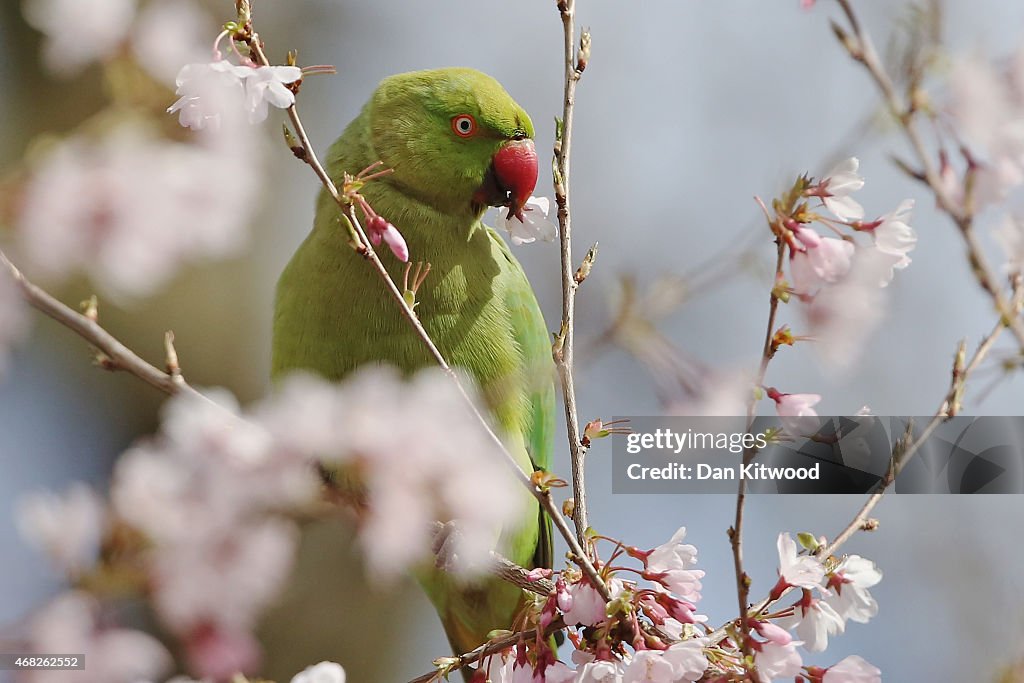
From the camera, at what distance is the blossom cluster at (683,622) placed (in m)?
0.99

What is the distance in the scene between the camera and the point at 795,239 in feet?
3.48

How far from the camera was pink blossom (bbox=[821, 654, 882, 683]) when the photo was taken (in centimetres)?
100

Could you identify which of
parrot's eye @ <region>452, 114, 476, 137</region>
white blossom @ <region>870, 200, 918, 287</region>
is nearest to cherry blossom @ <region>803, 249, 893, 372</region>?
white blossom @ <region>870, 200, 918, 287</region>

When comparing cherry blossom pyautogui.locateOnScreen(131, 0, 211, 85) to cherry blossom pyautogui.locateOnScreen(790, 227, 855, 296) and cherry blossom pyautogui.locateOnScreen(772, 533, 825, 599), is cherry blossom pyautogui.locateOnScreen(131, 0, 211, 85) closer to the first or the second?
cherry blossom pyautogui.locateOnScreen(790, 227, 855, 296)

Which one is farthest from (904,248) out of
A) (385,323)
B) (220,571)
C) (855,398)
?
(855,398)

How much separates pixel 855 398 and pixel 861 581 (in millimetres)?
2709

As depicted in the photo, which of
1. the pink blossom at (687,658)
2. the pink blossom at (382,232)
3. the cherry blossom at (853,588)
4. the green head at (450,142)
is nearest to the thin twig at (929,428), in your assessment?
the cherry blossom at (853,588)

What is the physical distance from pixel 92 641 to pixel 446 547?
2.85 ft

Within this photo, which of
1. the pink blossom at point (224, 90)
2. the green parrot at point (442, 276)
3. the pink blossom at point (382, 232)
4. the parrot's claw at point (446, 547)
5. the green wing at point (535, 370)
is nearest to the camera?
the pink blossom at point (224, 90)

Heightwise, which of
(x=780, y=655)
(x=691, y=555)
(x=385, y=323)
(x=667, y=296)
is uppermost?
(x=385, y=323)

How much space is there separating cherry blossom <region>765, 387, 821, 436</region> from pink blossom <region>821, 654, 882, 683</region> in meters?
0.27

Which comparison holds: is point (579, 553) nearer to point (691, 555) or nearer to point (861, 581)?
point (691, 555)

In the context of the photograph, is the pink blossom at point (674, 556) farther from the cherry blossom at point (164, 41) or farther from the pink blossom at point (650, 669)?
the cherry blossom at point (164, 41)

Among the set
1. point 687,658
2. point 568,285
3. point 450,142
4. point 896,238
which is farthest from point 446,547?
point 896,238
